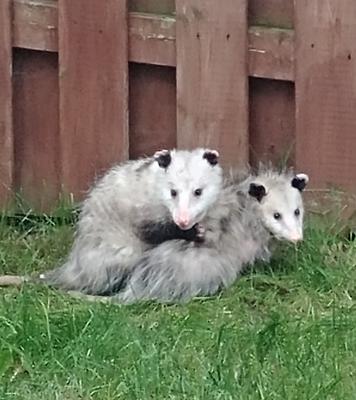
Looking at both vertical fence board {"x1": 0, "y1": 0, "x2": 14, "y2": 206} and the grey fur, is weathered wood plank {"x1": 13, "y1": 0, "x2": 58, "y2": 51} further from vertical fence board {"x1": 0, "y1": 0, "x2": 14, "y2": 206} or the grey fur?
the grey fur

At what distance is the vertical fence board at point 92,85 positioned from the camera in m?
5.43

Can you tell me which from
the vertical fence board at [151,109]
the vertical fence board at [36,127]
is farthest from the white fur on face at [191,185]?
the vertical fence board at [36,127]

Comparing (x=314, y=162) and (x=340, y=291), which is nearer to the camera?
(x=340, y=291)

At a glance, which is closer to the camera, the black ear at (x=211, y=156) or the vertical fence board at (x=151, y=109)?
the black ear at (x=211, y=156)

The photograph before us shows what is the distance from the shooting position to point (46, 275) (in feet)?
16.9

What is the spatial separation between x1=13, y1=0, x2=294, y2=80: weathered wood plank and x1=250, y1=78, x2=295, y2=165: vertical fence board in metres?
0.07

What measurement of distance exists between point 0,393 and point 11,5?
1883 millimetres

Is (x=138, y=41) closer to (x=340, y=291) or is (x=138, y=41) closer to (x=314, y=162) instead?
(x=314, y=162)

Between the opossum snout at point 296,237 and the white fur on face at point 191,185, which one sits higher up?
the white fur on face at point 191,185

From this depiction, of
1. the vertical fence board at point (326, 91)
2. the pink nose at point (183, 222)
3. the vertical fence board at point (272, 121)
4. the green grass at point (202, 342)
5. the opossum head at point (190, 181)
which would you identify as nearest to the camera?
the green grass at point (202, 342)

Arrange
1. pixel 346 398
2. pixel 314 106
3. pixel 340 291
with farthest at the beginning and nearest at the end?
pixel 314 106 < pixel 340 291 < pixel 346 398

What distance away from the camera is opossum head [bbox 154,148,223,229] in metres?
5.02

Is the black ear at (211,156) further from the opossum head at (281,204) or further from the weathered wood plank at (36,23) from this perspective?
the weathered wood plank at (36,23)

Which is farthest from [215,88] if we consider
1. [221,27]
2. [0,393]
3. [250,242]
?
[0,393]
